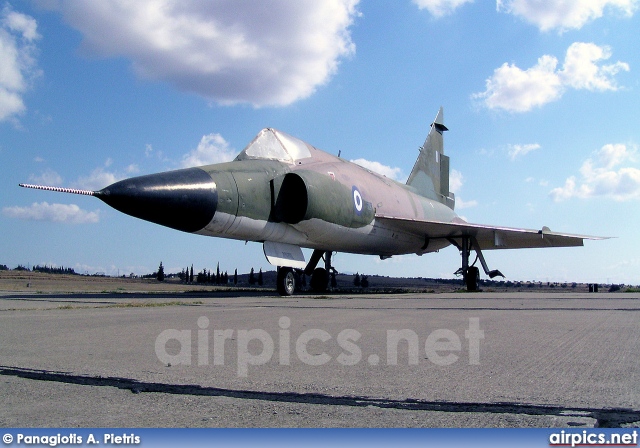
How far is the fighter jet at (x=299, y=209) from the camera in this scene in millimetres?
10469

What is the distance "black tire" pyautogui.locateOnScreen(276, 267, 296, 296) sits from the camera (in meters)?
13.3

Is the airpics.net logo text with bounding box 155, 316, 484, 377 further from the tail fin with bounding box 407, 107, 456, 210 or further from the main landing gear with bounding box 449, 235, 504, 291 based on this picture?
the tail fin with bounding box 407, 107, 456, 210

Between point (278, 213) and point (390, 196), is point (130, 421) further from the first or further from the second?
point (390, 196)

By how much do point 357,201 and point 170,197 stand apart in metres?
7.05

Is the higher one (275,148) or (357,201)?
(275,148)

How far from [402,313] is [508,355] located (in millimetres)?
3554

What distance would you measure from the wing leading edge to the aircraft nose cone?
300 inches

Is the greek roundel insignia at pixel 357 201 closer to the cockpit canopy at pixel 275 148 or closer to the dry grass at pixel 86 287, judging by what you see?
the cockpit canopy at pixel 275 148

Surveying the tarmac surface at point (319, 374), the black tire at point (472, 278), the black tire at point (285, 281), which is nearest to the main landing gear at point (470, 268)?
the black tire at point (472, 278)

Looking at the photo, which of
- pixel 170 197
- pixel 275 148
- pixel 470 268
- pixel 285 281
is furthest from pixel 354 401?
pixel 470 268

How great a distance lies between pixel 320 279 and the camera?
1975 centimetres

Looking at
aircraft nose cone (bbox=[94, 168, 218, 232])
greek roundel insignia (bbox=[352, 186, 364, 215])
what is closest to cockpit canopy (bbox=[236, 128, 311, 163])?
greek roundel insignia (bbox=[352, 186, 364, 215])

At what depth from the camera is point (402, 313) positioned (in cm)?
736

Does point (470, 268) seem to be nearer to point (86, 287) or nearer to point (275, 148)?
point (275, 148)
